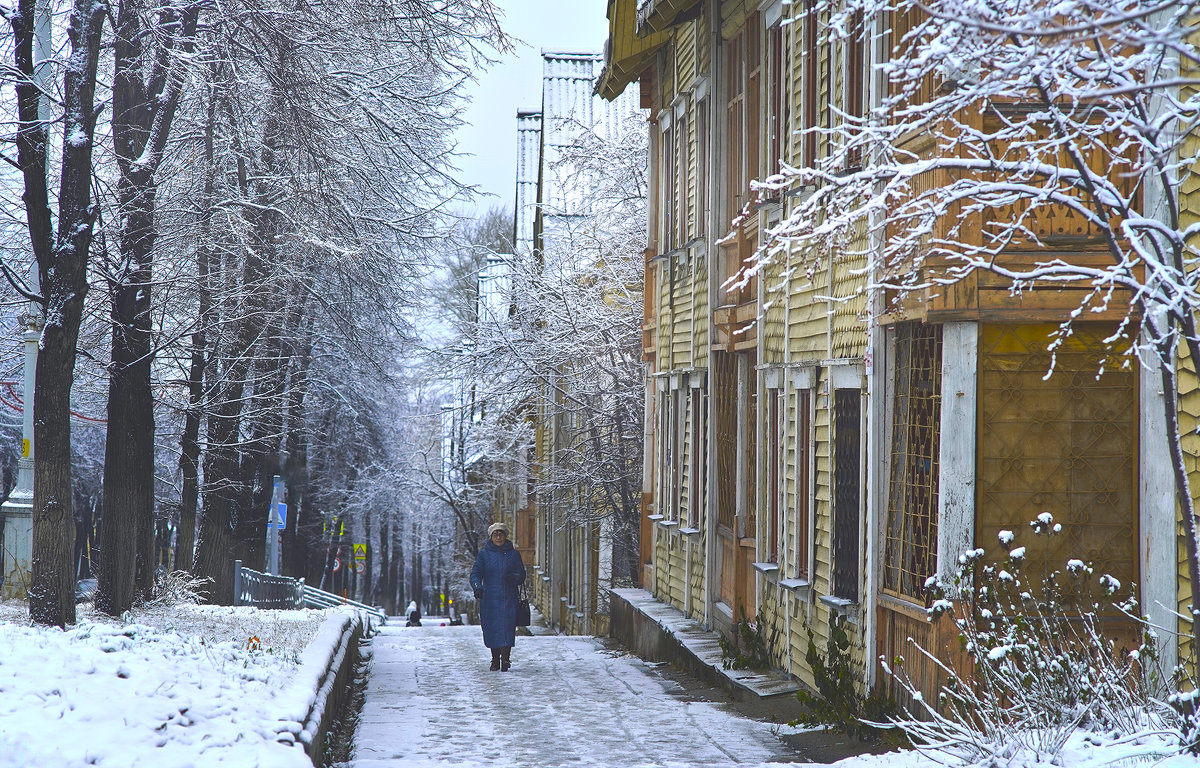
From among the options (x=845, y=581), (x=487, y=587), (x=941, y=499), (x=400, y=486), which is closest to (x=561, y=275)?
(x=487, y=587)

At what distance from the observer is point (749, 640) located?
1167 centimetres

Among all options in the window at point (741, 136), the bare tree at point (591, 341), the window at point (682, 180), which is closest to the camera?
the window at point (741, 136)

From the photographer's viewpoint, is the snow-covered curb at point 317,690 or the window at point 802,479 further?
the window at point 802,479

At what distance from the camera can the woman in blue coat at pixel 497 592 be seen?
42.0ft

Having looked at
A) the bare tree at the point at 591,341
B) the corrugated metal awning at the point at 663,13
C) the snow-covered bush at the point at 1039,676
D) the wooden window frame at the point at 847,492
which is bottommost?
the snow-covered bush at the point at 1039,676

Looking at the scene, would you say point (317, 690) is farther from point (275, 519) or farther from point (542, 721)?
point (275, 519)

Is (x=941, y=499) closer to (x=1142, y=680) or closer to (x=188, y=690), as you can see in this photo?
(x=1142, y=680)

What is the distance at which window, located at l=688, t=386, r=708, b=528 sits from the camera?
14953 mm

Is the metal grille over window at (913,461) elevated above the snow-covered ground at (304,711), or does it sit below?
above

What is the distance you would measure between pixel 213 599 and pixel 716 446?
959 cm

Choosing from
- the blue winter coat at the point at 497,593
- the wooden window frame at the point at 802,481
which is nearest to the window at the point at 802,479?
the wooden window frame at the point at 802,481

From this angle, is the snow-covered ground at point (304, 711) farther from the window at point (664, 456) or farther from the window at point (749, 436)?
the window at point (664, 456)

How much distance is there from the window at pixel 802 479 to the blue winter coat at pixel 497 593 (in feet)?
10.8

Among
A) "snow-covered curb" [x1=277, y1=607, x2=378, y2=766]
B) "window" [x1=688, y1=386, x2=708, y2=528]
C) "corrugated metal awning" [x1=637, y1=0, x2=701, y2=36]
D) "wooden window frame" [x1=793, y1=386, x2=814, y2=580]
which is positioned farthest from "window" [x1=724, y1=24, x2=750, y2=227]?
"snow-covered curb" [x1=277, y1=607, x2=378, y2=766]
